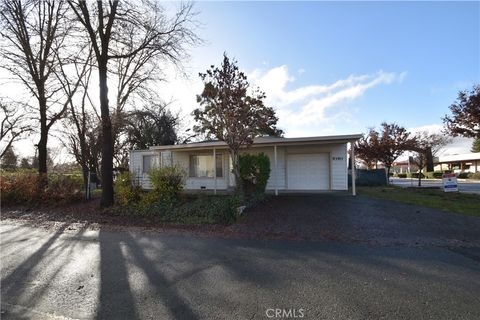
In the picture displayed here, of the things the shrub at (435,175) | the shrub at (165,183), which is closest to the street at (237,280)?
the shrub at (165,183)

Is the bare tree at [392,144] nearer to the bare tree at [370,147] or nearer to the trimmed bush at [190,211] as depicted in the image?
the bare tree at [370,147]

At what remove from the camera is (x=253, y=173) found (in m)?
12.7

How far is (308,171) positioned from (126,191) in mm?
8802

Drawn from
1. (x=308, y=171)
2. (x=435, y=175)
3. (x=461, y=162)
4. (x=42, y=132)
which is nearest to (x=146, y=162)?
(x=42, y=132)

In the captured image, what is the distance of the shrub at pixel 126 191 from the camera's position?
12607 mm

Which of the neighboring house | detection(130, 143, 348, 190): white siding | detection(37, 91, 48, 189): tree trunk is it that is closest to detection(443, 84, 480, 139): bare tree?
detection(130, 143, 348, 190): white siding

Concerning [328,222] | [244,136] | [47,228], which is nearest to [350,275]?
[328,222]

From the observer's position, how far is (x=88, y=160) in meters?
24.6

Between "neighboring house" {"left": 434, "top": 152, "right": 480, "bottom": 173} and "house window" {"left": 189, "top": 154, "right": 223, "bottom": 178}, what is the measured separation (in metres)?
44.2

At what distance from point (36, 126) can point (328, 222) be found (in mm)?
20758

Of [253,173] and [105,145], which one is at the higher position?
[105,145]

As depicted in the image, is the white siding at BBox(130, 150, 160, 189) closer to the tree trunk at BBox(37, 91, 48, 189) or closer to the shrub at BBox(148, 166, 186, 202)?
the tree trunk at BBox(37, 91, 48, 189)

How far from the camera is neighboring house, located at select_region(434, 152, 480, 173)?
4482 cm

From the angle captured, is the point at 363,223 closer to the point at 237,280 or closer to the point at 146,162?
the point at 237,280
